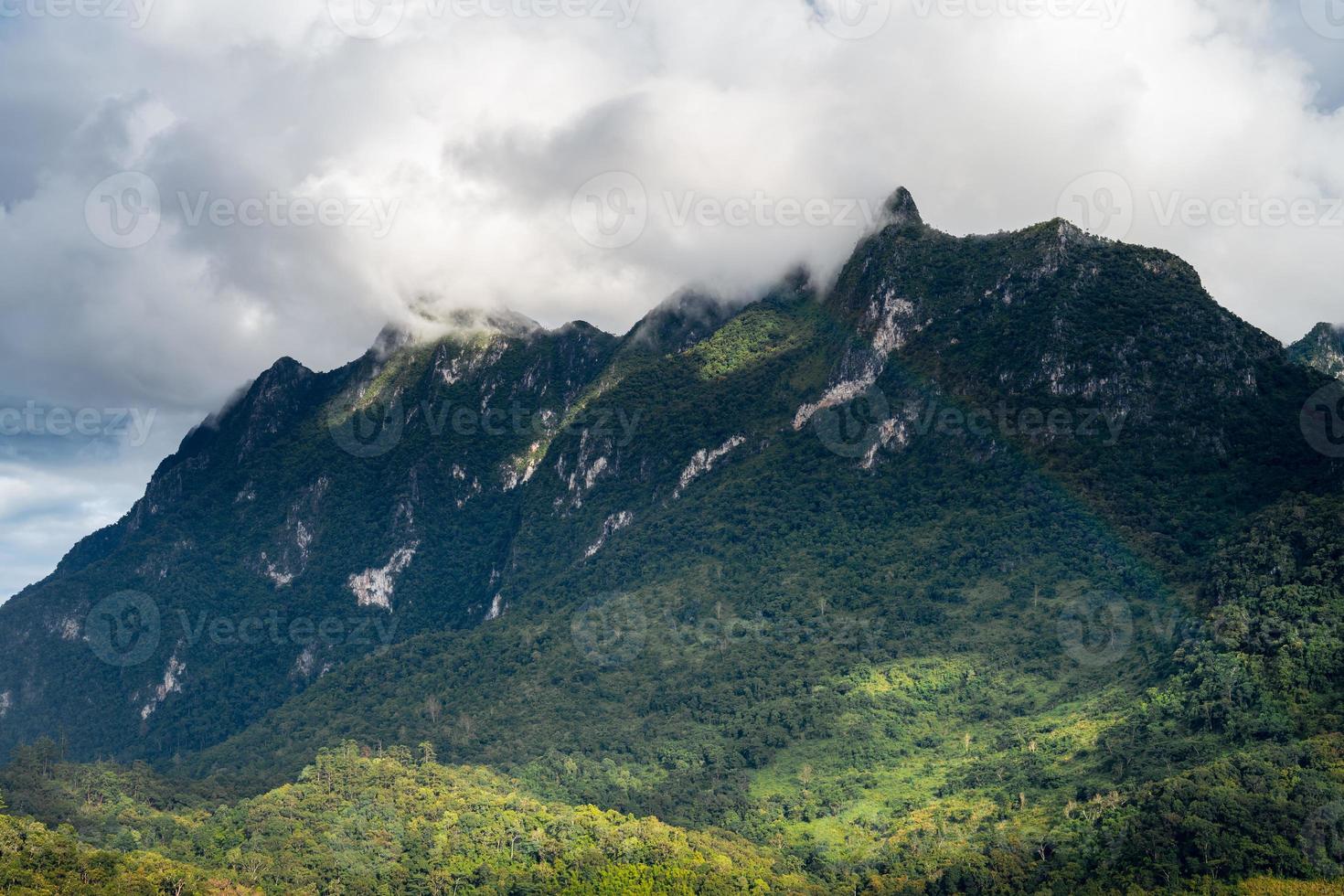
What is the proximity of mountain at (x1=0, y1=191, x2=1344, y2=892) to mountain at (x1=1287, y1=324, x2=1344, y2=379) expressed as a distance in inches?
1538

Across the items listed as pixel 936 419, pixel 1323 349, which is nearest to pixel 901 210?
pixel 936 419

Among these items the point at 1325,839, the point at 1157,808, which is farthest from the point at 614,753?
the point at 1325,839

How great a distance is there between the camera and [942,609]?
141625 mm

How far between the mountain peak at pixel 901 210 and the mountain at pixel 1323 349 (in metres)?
56.1

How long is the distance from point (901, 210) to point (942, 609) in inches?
2636

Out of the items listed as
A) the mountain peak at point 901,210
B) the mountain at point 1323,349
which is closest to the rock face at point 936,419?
the mountain peak at point 901,210

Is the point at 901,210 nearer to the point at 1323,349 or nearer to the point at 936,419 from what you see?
the point at 936,419

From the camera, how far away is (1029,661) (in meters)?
130

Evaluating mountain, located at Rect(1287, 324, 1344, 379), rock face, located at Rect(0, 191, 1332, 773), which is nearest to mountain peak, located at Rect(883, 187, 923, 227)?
rock face, located at Rect(0, 191, 1332, 773)

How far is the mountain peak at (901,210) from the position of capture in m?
184

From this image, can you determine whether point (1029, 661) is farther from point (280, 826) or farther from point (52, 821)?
point (52, 821)

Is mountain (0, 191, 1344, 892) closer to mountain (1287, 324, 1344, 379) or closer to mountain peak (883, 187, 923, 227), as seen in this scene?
mountain peak (883, 187, 923, 227)

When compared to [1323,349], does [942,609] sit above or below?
below

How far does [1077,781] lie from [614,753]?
167 feet
